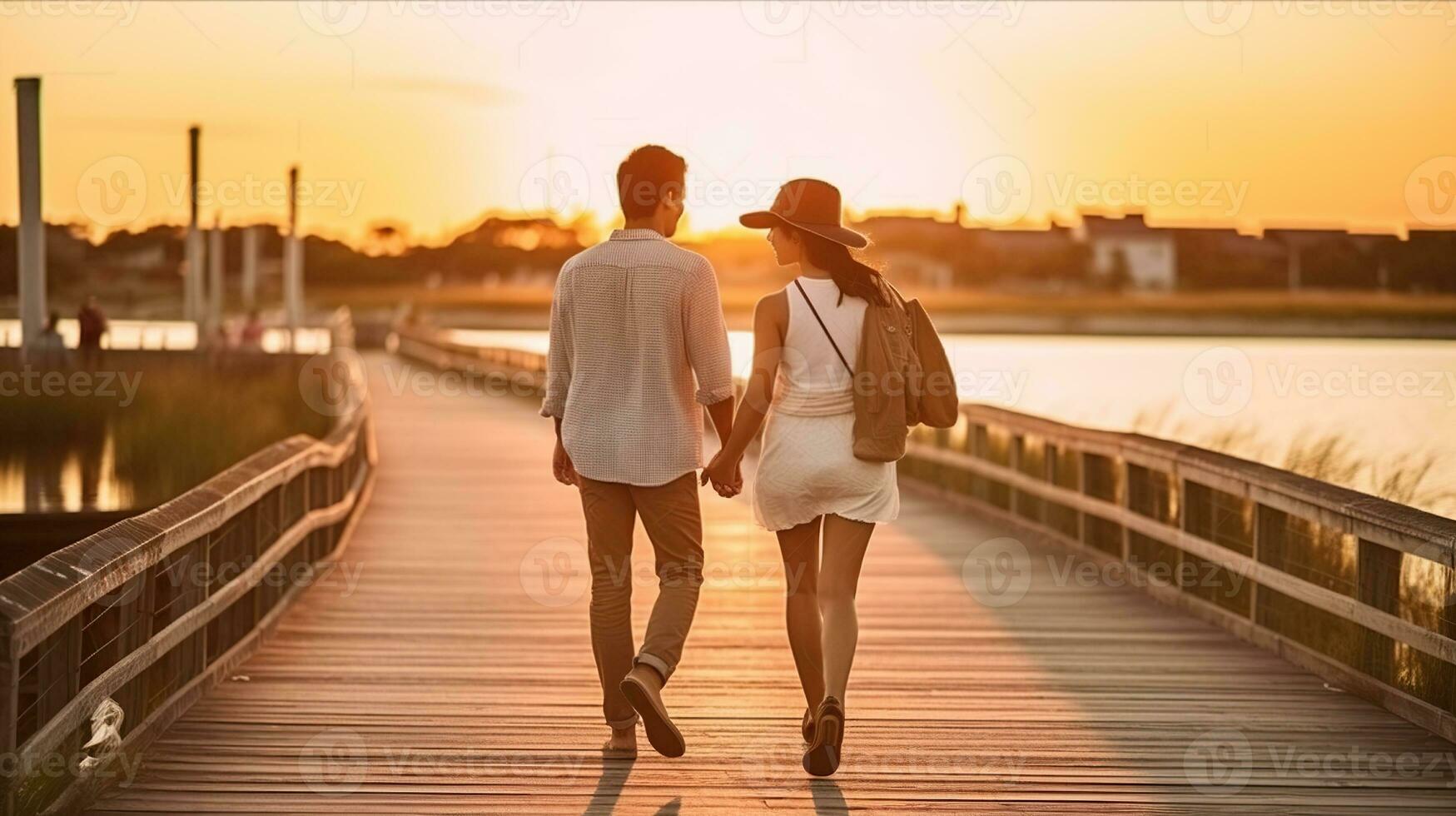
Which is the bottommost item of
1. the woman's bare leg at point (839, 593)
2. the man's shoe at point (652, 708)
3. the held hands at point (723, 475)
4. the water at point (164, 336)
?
the man's shoe at point (652, 708)

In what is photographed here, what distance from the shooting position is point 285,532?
8.94m

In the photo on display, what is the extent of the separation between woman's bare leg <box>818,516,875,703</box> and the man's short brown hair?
109 cm

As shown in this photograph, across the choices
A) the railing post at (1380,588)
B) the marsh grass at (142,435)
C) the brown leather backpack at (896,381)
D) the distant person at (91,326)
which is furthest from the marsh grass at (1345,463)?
the distant person at (91,326)

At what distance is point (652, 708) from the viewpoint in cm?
558

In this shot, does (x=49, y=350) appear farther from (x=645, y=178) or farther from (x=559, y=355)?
(x=645, y=178)

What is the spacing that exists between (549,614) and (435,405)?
21.1 metres

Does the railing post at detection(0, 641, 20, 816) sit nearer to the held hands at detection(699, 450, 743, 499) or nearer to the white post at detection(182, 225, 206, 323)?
the held hands at detection(699, 450, 743, 499)

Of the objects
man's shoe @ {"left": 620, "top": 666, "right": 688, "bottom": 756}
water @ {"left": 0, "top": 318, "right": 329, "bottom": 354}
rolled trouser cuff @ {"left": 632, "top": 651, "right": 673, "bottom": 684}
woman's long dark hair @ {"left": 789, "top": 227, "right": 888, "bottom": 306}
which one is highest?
woman's long dark hair @ {"left": 789, "top": 227, "right": 888, "bottom": 306}

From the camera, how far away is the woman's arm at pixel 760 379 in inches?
224

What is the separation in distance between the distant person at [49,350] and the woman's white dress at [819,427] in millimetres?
16615

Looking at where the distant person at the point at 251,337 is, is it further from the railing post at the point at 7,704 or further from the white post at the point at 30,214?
the railing post at the point at 7,704

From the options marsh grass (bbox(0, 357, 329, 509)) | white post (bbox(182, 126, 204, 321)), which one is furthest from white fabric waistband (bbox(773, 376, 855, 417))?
white post (bbox(182, 126, 204, 321))

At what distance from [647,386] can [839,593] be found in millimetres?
858

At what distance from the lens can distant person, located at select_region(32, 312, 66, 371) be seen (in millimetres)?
21672
